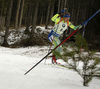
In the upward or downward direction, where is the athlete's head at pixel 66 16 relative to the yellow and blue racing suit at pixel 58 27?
upward

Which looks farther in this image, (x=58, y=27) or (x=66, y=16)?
(x=58, y=27)

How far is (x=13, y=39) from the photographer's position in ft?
53.8

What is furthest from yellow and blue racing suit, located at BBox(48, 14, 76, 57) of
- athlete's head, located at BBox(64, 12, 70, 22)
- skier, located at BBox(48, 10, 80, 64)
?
athlete's head, located at BBox(64, 12, 70, 22)

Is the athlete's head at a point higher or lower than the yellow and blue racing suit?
higher

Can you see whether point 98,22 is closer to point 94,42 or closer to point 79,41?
point 94,42

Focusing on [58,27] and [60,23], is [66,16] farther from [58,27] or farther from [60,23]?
[58,27]

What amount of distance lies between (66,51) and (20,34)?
15925 millimetres

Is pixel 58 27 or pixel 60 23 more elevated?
pixel 60 23

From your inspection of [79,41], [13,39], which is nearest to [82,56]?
[79,41]

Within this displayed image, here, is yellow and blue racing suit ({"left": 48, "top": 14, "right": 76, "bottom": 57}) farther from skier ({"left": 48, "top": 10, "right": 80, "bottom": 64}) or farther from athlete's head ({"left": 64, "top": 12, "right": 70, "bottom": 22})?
athlete's head ({"left": 64, "top": 12, "right": 70, "bottom": 22})

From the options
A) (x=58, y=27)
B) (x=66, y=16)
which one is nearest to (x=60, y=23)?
(x=58, y=27)

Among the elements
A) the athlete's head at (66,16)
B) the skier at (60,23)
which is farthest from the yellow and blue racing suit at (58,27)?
the athlete's head at (66,16)

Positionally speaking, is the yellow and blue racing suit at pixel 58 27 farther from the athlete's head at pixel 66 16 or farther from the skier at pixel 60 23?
the athlete's head at pixel 66 16

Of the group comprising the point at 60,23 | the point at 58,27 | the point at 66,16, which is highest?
the point at 66,16
